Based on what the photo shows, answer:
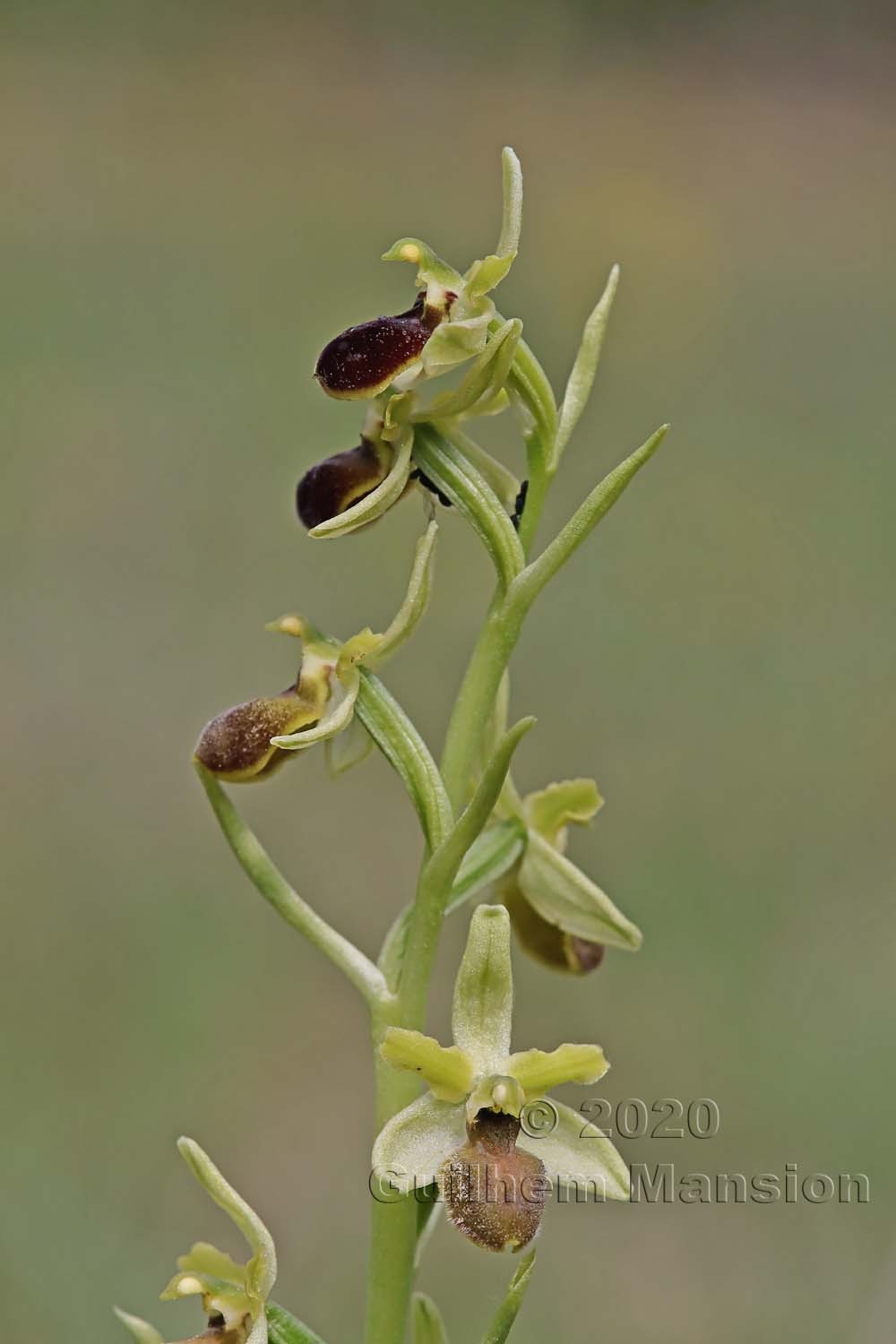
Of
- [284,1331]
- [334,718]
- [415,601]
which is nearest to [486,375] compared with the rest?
[415,601]

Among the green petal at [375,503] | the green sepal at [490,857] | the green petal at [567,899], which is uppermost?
the green petal at [375,503]

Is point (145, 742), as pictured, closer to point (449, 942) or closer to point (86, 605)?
point (86, 605)

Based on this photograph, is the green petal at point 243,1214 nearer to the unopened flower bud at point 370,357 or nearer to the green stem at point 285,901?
the green stem at point 285,901

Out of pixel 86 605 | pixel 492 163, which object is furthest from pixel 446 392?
pixel 492 163

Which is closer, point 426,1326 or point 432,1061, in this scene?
point 432,1061

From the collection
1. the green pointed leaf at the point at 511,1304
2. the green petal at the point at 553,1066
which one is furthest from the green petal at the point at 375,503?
Answer: the green pointed leaf at the point at 511,1304

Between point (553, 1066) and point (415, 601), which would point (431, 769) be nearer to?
point (415, 601)

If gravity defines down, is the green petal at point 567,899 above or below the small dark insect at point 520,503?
below
